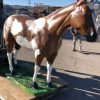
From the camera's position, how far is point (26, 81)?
5.05 metres

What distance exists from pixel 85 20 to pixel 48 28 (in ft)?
2.44

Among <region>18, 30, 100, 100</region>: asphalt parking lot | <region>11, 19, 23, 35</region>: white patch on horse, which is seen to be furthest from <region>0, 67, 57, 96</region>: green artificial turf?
<region>11, 19, 23, 35</region>: white patch on horse

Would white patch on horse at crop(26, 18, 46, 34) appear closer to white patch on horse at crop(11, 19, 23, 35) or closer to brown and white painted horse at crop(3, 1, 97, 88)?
brown and white painted horse at crop(3, 1, 97, 88)

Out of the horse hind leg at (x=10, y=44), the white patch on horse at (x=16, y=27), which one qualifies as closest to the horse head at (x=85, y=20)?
the white patch on horse at (x=16, y=27)

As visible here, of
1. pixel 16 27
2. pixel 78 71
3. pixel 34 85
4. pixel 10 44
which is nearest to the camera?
pixel 34 85

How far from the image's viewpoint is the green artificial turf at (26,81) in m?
4.64

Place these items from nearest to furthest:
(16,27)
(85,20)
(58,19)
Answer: (85,20)
(58,19)
(16,27)

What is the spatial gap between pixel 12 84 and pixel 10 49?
0.76 m

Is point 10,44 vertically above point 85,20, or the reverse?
point 85,20

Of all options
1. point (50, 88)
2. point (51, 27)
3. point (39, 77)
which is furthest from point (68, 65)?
point (51, 27)

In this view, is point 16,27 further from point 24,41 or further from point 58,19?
point 58,19

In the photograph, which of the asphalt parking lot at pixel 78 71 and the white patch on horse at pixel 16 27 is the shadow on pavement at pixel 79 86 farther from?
the white patch on horse at pixel 16 27

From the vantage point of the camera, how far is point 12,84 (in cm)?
497

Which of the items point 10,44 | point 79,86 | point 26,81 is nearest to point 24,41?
point 10,44
